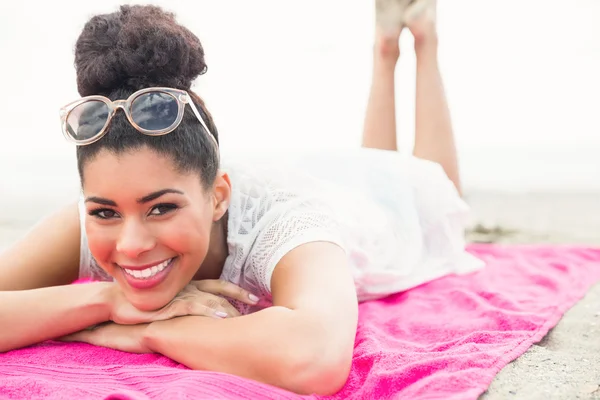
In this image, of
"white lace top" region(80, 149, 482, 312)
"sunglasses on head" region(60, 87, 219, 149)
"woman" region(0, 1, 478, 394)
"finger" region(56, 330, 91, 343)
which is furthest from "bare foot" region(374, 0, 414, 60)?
"finger" region(56, 330, 91, 343)

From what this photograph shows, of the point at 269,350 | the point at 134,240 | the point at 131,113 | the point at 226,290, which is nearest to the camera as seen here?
the point at 269,350

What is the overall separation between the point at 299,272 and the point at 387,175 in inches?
65.7

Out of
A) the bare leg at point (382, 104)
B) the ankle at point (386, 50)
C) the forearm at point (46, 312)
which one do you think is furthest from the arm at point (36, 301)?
the ankle at point (386, 50)

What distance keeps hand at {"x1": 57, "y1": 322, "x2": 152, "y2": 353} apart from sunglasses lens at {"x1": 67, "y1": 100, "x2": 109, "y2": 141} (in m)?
0.73

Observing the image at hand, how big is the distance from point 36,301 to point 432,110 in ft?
9.15

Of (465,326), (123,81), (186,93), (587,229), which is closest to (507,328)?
(465,326)

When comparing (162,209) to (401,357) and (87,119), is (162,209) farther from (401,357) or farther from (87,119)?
(401,357)

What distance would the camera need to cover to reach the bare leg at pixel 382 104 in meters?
4.31

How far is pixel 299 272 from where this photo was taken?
7.12 feet

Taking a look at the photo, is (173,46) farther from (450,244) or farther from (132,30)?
(450,244)

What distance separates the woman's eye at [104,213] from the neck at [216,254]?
527mm

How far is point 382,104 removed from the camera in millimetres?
4316

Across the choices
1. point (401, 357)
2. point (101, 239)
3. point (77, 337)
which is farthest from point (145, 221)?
point (401, 357)

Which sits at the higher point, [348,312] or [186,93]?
[186,93]
